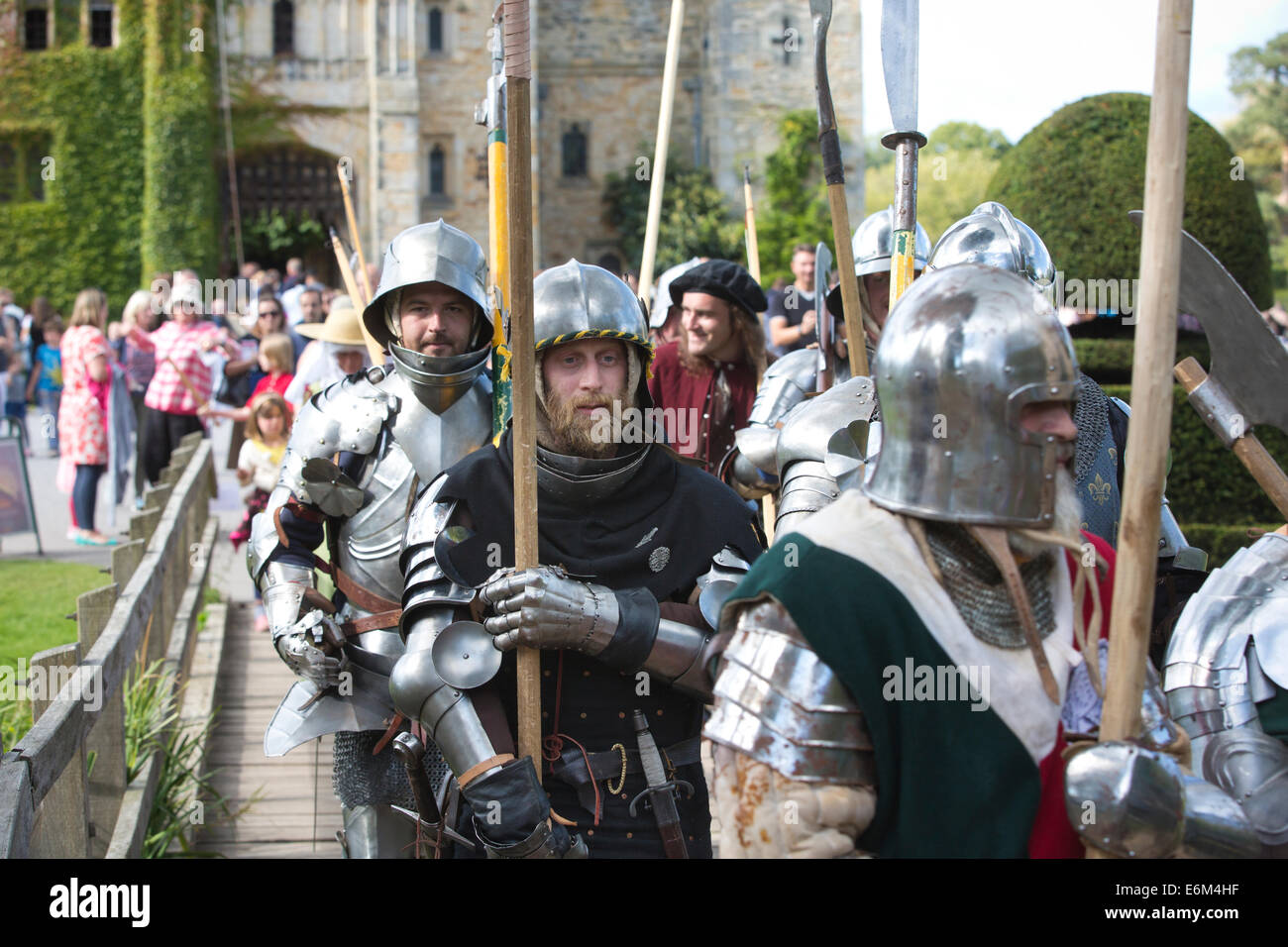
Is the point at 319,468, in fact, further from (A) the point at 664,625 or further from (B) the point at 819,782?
(B) the point at 819,782

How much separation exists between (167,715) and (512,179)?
3.99m

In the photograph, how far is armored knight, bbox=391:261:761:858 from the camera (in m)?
2.84

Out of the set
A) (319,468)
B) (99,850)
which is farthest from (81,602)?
(319,468)

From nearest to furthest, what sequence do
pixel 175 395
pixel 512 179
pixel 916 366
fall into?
pixel 916 366 → pixel 512 179 → pixel 175 395

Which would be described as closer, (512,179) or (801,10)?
(512,179)

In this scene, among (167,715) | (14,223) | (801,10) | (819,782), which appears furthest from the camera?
(801,10)

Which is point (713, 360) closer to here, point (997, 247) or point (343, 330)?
point (343, 330)

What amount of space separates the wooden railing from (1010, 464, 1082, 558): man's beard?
1.81 meters

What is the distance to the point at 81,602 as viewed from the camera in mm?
4551

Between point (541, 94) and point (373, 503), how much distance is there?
32676 mm

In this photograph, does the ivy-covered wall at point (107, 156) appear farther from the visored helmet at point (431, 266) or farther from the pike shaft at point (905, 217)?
the pike shaft at point (905, 217)

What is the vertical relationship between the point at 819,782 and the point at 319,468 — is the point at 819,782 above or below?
below

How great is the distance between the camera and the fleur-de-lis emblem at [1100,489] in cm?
353

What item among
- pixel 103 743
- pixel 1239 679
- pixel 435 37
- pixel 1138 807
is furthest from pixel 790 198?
pixel 1138 807
